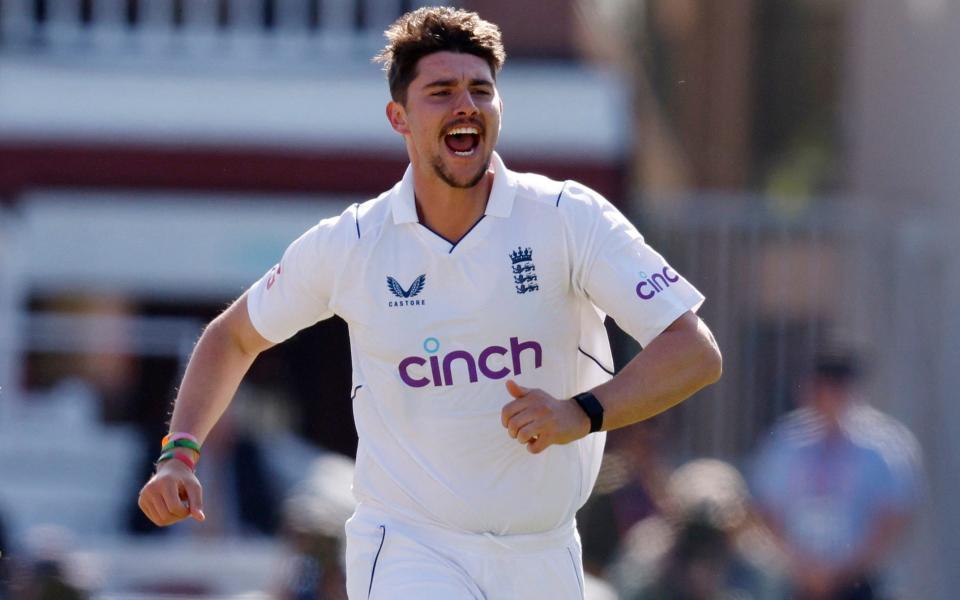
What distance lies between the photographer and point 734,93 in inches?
1053

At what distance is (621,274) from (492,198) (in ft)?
1.40

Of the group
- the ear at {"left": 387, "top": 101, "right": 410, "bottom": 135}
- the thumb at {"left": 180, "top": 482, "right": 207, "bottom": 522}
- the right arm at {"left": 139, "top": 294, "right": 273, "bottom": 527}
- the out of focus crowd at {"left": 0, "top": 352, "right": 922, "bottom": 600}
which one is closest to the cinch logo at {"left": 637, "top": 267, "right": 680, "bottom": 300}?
the ear at {"left": 387, "top": 101, "right": 410, "bottom": 135}

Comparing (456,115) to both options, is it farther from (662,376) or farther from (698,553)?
(698,553)

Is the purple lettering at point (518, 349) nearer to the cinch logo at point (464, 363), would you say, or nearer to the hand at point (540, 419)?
the cinch logo at point (464, 363)

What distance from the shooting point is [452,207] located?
5020 mm

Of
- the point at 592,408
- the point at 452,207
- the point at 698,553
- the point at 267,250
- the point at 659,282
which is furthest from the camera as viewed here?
the point at 267,250

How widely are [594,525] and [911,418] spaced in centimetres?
414

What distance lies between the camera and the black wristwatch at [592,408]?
4.56 meters

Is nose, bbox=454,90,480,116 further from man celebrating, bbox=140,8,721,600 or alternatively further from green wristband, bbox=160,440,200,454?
green wristband, bbox=160,440,200,454

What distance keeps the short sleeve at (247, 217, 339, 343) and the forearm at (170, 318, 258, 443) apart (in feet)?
0.34

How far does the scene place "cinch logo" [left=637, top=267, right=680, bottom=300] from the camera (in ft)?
15.7

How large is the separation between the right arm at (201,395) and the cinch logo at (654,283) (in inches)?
45.1

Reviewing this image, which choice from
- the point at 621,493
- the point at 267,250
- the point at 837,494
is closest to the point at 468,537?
the point at 621,493

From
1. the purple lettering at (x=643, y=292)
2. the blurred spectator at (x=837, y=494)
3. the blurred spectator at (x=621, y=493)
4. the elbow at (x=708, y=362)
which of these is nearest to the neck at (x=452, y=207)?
the purple lettering at (x=643, y=292)
